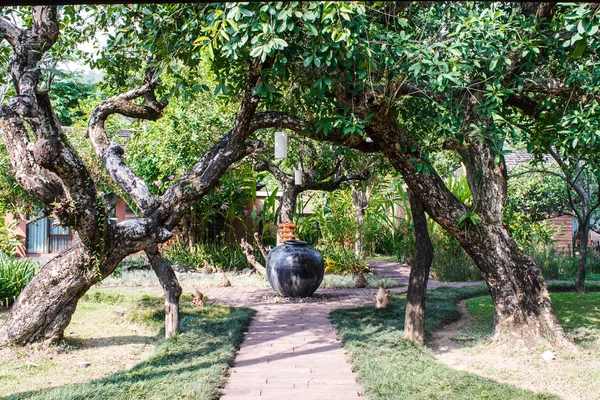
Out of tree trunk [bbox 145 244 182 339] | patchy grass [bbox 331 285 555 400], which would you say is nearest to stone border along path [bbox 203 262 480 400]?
patchy grass [bbox 331 285 555 400]

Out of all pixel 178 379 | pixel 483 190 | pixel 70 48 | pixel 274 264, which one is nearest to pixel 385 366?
pixel 178 379

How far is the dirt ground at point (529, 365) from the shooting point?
5.43 meters

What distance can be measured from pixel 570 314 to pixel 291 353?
4970 millimetres

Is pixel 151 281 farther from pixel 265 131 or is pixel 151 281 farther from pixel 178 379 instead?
pixel 178 379

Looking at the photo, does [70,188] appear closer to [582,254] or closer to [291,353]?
[291,353]

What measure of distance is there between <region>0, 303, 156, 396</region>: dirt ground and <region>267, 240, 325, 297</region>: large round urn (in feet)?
10.2

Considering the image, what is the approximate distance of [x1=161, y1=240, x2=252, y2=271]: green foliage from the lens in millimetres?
15156

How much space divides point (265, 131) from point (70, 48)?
4.68 m

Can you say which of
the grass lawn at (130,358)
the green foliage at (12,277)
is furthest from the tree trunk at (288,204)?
the green foliage at (12,277)

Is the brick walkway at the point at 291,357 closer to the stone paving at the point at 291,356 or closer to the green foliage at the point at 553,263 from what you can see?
the stone paving at the point at 291,356

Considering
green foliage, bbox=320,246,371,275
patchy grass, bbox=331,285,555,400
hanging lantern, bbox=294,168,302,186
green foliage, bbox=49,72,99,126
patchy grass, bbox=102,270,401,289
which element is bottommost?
patchy grass, bbox=331,285,555,400

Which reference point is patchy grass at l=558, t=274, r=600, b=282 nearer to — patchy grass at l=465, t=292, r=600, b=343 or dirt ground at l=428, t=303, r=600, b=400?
patchy grass at l=465, t=292, r=600, b=343

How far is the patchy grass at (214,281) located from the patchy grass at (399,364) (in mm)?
3308

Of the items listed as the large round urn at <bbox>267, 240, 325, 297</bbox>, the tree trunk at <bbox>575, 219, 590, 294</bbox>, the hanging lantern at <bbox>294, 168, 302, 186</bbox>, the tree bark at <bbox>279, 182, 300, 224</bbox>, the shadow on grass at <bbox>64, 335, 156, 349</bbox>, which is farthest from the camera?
the tree bark at <bbox>279, 182, 300, 224</bbox>
